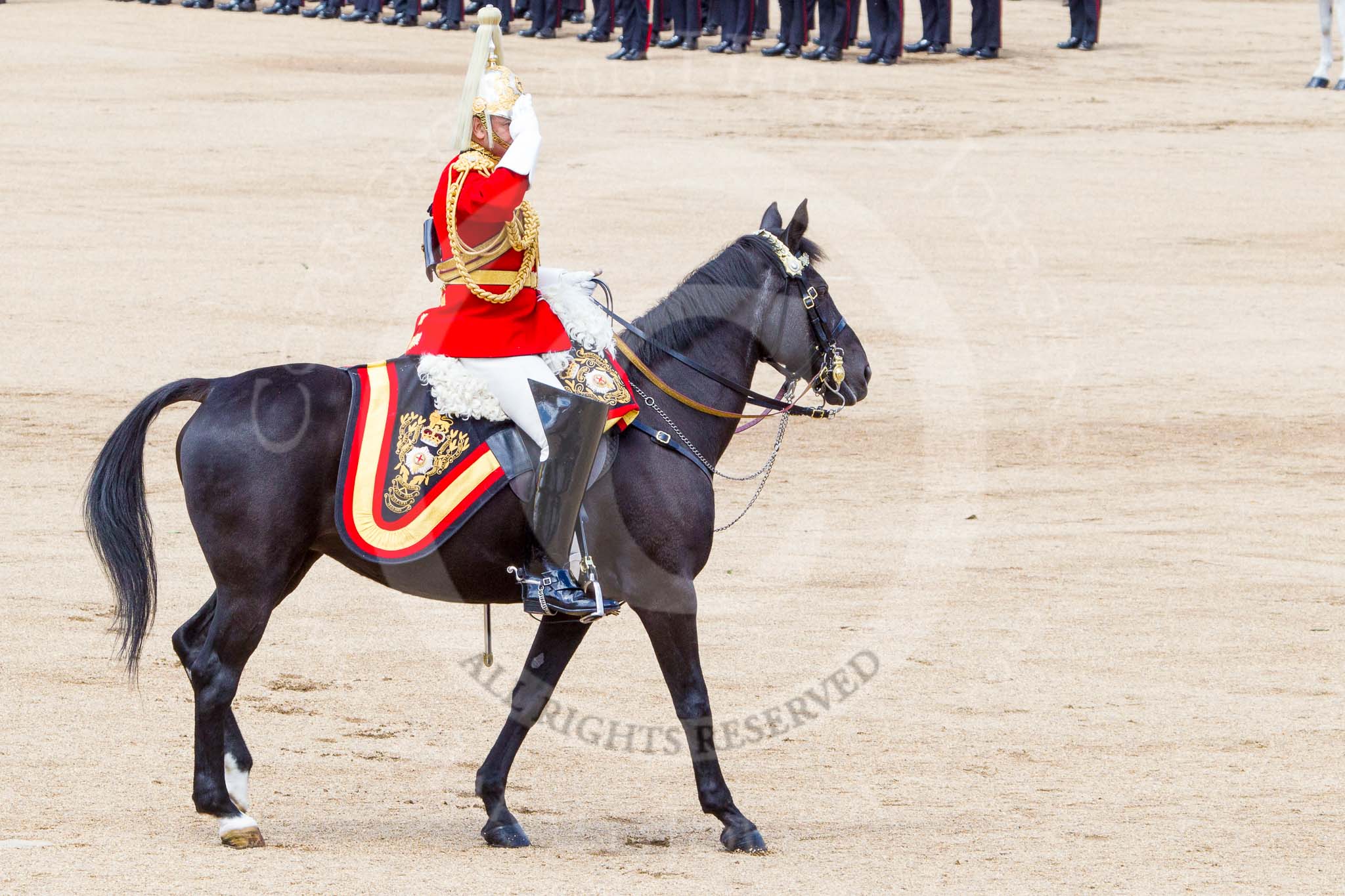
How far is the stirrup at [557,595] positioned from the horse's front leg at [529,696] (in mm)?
231

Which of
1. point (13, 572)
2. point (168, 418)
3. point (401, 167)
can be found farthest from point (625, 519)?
point (401, 167)

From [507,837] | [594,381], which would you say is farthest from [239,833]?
[594,381]

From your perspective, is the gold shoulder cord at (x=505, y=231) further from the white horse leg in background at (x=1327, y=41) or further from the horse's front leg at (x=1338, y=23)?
the horse's front leg at (x=1338, y=23)

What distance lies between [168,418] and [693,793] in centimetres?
602

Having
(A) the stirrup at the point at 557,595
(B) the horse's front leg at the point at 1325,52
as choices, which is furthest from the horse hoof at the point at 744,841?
(B) the horse's front leg at the point at 1325,52

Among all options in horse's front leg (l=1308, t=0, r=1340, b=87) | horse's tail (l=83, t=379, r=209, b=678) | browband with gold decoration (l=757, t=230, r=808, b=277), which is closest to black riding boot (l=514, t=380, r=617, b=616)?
browband with gold decoration (l=757, t=230, r=808, b=277)

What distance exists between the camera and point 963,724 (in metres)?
6.61

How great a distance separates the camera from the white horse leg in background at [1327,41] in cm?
2183

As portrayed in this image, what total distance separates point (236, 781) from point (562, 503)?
52.3 inches

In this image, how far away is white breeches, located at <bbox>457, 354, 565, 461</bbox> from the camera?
537cm

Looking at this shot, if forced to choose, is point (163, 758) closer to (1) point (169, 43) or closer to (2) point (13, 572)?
(2) point (13, 572)

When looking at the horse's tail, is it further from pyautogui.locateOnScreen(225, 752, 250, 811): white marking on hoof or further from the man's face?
the man's face

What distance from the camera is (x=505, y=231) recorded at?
5.36 meters

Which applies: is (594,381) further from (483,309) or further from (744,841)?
(744,841)
